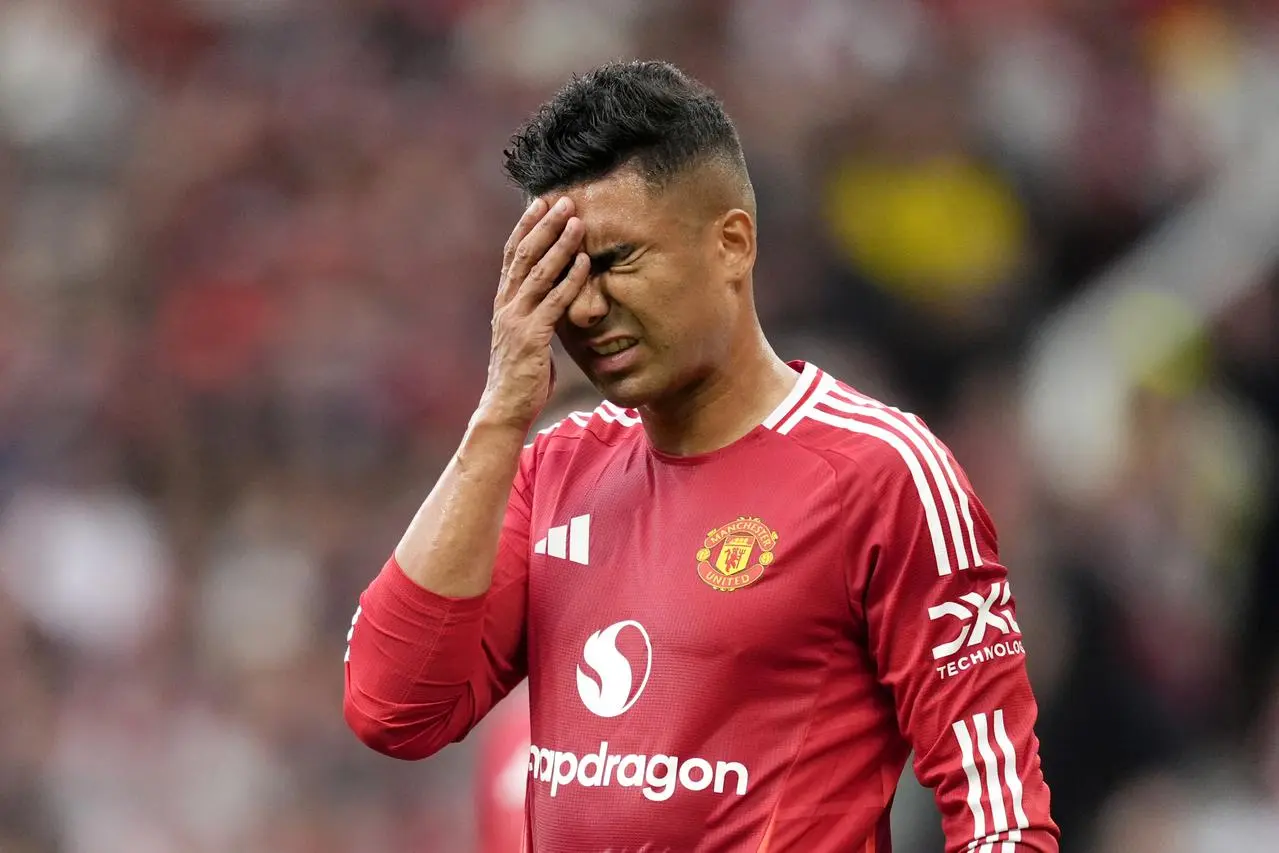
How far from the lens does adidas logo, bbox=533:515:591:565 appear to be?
228cm

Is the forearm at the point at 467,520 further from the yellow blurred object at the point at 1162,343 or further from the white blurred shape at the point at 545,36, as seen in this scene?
the white blurred shape at the point at 545,36

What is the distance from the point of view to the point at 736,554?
2.14 metres

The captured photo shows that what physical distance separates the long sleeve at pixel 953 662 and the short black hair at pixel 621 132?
0.51m

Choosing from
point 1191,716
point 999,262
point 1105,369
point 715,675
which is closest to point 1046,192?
point 999,262

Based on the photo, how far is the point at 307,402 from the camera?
5469 millimetres

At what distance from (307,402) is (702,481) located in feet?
11.3

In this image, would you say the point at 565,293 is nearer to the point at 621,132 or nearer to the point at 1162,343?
the point at 621,132

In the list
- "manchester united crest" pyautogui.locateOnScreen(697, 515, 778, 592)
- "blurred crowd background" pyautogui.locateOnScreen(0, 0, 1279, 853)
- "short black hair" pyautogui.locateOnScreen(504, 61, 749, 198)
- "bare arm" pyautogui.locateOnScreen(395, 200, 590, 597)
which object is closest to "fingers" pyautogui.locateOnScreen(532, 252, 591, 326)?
"bare arm" pyautogui.locateOnScreen(395, 200, 590, 597)

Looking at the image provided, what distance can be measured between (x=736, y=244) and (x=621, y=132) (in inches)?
9.4

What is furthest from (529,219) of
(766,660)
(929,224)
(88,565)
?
(88,565)

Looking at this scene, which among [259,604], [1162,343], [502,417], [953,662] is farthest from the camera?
[259,604]

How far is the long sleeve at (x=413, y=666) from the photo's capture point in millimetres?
2176

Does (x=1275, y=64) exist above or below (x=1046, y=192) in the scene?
above

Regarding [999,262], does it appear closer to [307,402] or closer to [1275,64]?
[1275,64]
